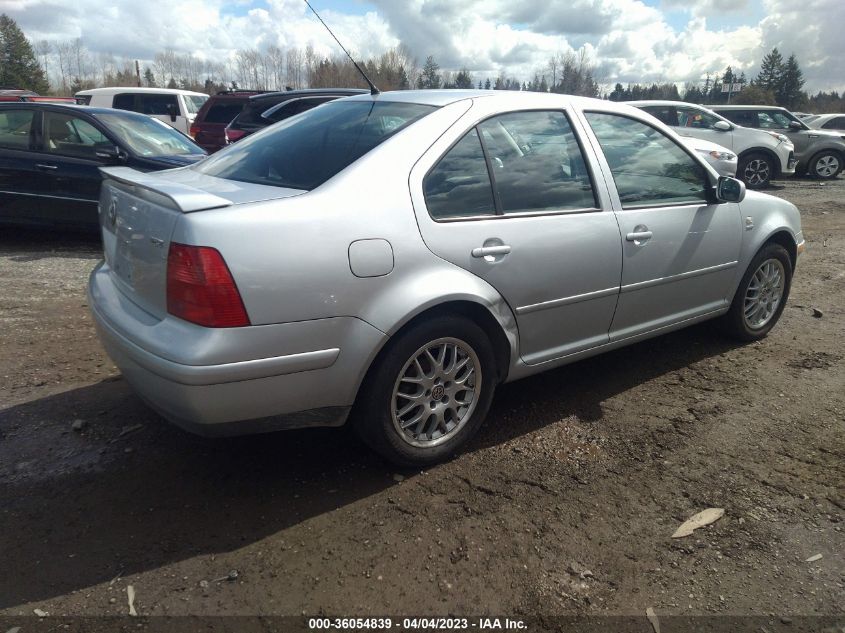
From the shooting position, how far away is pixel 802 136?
16.4 metres

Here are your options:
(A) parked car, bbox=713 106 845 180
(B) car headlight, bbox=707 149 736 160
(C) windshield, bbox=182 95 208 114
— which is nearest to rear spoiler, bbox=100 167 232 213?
(B) car headlight, bbox=707 149 736 160

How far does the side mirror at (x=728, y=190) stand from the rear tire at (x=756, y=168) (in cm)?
1134

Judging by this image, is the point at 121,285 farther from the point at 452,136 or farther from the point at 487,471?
the point at 487,471

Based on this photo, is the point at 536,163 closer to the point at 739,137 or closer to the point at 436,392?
the point at 436,392

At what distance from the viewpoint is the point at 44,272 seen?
20.8 feet

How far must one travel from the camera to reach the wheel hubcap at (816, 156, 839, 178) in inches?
649

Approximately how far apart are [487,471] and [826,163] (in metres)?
17.4

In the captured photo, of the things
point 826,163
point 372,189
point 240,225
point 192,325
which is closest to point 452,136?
point 372,189

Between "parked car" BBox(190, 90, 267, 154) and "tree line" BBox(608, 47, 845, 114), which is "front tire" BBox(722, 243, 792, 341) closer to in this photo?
"parked car" BBox(190, 90, 267, 154)

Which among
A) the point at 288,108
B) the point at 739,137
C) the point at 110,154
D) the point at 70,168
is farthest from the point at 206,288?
the point at 739,137

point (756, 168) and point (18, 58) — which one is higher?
point (18, 58)

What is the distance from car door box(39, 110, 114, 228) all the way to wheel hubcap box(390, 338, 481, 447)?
571cm

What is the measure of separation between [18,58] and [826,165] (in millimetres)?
67554

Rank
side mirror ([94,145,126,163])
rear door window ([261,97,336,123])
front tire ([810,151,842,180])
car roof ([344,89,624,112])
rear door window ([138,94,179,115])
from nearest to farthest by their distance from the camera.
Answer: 1. car roof ([344,89,624,112])
2. side mirror ([94,145,126,163])
3. rear door window ([261,97,336,123])
4. rear door window ([138,94,179,115])
5. front tire ([810,151,842,180])
